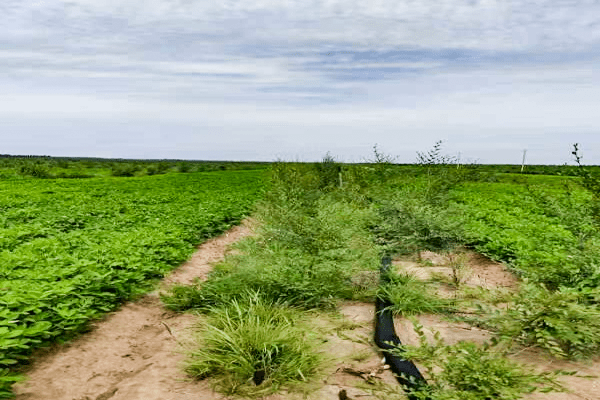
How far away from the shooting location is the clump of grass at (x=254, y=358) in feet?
12.0

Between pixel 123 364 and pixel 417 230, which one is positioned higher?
pixel 417 230

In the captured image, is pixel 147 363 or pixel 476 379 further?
pixel 147 363

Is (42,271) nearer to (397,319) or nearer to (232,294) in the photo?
(232,294)

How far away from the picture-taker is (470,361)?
3.26m

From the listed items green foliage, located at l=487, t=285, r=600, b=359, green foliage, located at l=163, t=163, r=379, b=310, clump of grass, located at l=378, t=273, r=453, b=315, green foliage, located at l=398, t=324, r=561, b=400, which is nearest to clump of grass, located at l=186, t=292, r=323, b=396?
green foliage, located at l=398, t=324, r=561, b=400

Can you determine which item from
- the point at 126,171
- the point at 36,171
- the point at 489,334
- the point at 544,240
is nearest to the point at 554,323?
the point at 489,334

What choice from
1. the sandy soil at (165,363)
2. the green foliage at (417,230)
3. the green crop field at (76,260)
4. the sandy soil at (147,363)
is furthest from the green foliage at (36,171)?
the sandy soil at (147,363)

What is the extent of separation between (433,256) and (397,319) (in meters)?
3.94

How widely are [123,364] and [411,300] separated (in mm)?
3270

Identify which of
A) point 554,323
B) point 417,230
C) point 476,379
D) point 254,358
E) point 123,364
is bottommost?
point 123,364

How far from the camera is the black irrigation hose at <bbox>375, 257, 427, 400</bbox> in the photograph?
11.1 ft

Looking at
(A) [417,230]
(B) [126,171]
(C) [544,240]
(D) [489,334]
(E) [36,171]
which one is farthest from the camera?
(B) [126,171]

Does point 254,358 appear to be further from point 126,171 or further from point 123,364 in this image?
point 126,171

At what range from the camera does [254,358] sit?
390cm
